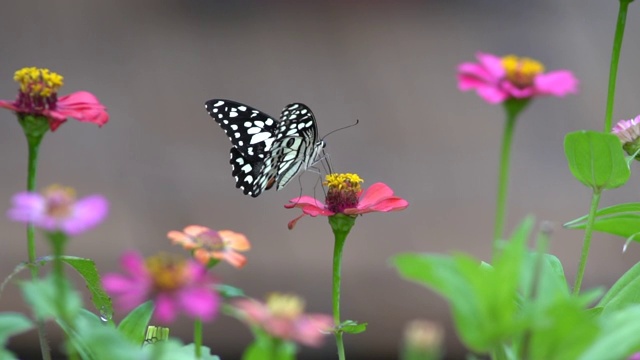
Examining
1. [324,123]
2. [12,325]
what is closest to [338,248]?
[12,325]

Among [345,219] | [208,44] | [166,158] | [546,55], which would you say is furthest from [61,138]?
[345,219]

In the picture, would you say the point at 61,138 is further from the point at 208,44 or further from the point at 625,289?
the point at 625,289

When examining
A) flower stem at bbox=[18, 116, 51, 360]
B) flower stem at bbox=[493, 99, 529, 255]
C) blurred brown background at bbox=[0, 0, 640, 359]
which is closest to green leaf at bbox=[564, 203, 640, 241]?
flower stem at bbox=[493, 99, 529, 255]

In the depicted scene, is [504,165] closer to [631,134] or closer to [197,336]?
[197,336]

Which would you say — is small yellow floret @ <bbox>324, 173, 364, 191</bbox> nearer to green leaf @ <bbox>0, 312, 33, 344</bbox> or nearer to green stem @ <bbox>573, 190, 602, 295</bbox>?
green stem @ <bbox>573, 190, 602, 295</bbox>

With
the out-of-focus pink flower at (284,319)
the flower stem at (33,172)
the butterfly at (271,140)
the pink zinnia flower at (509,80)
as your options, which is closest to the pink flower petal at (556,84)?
the pink zinnia flower at (509,80)

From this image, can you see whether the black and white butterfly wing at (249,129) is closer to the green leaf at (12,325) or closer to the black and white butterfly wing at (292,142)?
the black and white butterfly wing at (292,142)
